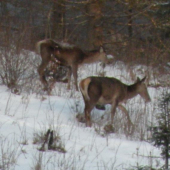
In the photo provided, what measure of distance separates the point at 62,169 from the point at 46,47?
798 cm

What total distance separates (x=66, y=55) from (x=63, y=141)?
750cm

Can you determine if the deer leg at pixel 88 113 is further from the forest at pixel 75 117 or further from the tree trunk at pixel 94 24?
the tree trunk at pixel 94 24

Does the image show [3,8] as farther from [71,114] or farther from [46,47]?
[71,114]

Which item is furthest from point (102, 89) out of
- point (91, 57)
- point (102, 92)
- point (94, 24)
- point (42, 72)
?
point (94, 24)

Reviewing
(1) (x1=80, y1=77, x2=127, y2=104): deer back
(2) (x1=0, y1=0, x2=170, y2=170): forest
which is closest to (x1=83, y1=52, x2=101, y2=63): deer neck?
(2) (x1=0, y1=0, x2=170, y2=170): forest

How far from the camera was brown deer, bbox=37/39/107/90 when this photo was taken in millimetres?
12344

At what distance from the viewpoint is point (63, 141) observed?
19.6 ft

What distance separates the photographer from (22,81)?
10570 millimetres

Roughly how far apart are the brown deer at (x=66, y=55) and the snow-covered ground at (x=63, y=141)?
2.28 meters

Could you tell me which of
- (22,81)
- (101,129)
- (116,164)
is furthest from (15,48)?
(116,164)

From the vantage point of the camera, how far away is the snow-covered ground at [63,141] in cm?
509

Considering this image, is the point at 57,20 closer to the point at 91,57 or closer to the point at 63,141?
the point at 91,57

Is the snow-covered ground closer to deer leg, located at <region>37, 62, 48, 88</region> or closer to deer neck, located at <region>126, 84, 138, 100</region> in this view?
deer neck, located at <region>126, 84, 138, 100</region>

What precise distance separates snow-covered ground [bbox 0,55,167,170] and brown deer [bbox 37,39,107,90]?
7.48 feet
